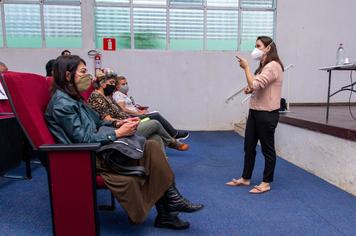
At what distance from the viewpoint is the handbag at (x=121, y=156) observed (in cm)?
152

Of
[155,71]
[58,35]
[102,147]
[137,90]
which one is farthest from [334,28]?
[102,147]

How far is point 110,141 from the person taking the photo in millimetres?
1563

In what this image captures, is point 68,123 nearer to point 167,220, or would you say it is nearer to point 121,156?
point 121,156

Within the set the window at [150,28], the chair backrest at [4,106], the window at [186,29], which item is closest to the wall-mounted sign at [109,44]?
the window at [150,28]

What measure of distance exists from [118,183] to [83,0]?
422cm

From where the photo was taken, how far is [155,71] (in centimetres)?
503

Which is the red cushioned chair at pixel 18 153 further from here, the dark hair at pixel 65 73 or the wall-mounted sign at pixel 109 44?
the wall-mounted sign at pixel 109 44

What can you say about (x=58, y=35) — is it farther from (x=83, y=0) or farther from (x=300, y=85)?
(x=300, y=85)

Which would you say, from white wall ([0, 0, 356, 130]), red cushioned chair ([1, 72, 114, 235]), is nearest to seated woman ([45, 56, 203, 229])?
red cushioned chair ([1, 72, 114, 235])

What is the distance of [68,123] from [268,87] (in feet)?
4.91

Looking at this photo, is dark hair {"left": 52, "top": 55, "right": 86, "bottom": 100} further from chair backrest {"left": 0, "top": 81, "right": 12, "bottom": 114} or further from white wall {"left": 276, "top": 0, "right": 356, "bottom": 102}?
white wall {"left": 276, "top": 0, "right": 356, "bottom": 102}

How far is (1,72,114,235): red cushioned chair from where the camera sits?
1.38m

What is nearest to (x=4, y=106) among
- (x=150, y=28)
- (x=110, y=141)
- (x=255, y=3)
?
(x=110, y=141)

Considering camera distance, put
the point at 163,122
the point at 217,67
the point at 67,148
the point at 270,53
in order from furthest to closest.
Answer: the point at 217,67, the point at 163,122, the point at 270,53, the point at 67,148
